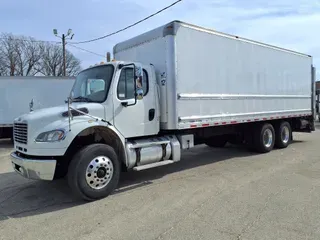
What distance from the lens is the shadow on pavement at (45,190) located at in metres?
5.00

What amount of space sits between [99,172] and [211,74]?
3817mm

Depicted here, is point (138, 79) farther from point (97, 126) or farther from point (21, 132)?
point (21, 132)

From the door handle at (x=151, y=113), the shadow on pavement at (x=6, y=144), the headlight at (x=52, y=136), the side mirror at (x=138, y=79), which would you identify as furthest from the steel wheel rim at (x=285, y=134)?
the shadow on pavement at (x=6, y=144)

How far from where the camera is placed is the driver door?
19.3ft

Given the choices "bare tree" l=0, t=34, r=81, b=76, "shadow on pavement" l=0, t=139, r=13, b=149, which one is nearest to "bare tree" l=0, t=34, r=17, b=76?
"bare tree" l=0, t=34, r=81, b=76

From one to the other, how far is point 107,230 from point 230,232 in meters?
1.67

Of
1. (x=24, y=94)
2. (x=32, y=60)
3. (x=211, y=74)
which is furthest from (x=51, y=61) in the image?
(x=211, y=74)

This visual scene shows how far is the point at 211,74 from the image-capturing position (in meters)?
7.40

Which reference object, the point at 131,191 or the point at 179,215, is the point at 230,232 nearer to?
the point at 179,215

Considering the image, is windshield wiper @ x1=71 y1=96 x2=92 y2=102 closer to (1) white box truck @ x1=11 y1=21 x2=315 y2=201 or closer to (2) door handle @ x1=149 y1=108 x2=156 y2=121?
(1) white box truck @ x1=11 y1=21 x2=315 y2=201

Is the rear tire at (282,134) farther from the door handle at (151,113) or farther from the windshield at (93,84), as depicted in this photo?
the windshield at (93,84)

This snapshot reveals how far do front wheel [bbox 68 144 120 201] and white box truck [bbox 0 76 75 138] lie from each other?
8.88 meters

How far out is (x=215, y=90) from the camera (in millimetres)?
7520

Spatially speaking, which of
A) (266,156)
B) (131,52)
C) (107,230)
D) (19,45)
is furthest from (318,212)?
(19,45)
